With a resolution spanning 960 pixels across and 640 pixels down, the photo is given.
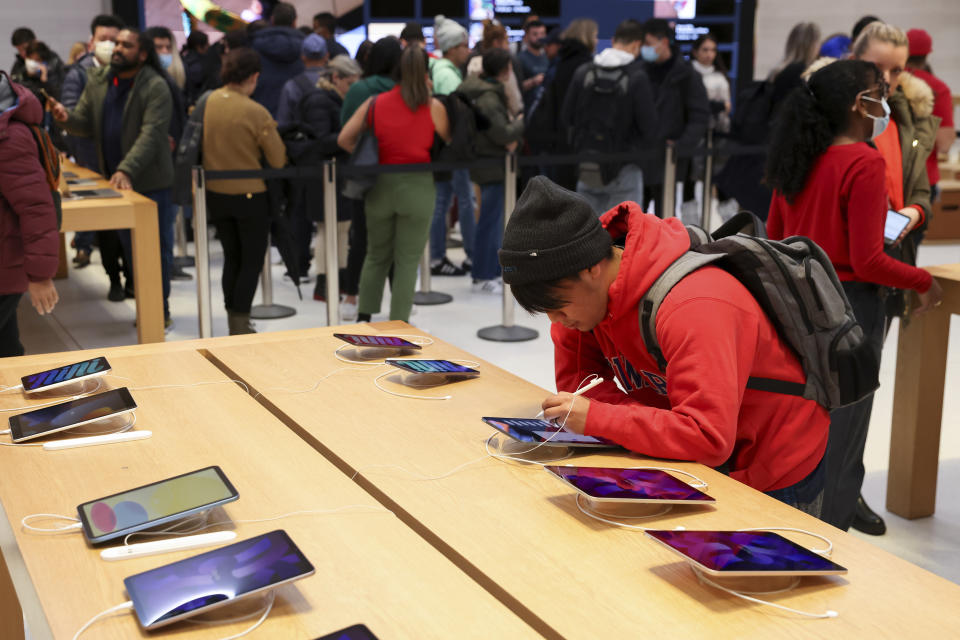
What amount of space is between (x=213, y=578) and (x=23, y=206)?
2.19m

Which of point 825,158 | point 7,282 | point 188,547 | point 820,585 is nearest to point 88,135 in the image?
point 7,282

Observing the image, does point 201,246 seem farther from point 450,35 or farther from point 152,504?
point 152,504

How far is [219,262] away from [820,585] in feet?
20.9

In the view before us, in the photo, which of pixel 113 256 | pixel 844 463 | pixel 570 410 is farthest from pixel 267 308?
pixel 570 410

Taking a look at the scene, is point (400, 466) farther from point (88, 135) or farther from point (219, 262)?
point (219, 262)

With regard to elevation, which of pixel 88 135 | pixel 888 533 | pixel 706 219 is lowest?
pixel 888 533

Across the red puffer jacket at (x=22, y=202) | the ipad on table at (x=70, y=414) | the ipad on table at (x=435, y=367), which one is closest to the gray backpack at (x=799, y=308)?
the ipad on table at (x=435, y=367)

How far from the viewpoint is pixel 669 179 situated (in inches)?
220

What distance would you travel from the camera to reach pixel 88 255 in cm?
727

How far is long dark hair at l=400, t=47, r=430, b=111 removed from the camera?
4520 millimetres

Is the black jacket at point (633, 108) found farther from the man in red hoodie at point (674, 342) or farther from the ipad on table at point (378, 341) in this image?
the man in red hoodie at point (674, 342)

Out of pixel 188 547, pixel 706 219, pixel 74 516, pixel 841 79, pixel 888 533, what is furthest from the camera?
pixel 706 219

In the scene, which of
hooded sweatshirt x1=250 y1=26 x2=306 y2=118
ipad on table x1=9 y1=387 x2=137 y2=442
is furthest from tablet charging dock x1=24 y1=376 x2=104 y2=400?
hooded sweatshirt x1=250 y1=26 x2=306 y2=118

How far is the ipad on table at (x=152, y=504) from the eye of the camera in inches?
58.7
